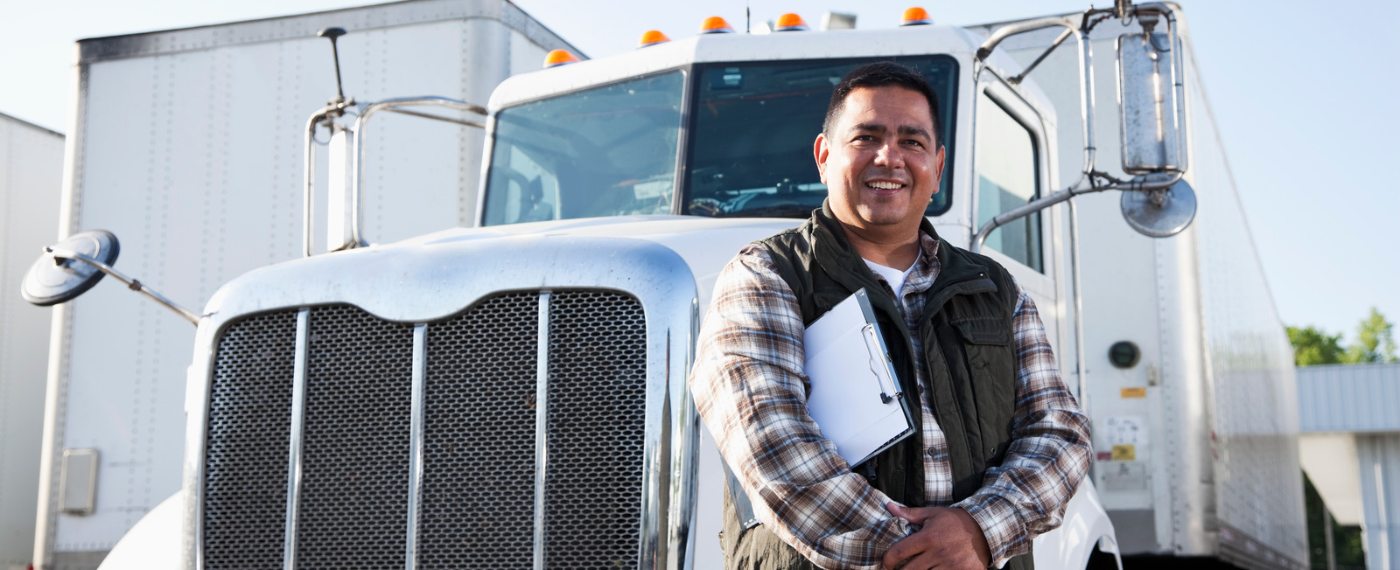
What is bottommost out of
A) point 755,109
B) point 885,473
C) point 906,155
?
point 885,473

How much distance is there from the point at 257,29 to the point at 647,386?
194 inches

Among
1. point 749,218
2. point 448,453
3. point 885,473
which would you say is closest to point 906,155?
point 885,473

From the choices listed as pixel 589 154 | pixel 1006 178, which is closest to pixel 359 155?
pixel 589 154

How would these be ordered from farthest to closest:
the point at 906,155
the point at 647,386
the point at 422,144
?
the point at 422,144
the point at 647,386
the point at 906,155

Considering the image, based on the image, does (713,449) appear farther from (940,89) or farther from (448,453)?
(940,89)

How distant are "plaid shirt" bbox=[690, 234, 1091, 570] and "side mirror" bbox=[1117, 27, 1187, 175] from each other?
50.8 inches

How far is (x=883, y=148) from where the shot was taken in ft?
6.50

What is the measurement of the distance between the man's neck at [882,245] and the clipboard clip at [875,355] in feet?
0.87

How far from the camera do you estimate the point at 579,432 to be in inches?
103

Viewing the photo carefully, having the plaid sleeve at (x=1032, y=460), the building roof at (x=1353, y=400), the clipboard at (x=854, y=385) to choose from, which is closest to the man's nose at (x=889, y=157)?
the clipboard at (x=854, y=385)

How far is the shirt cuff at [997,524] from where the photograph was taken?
69.7 inches

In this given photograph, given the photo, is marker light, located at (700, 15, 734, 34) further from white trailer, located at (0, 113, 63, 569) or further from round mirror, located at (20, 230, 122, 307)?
white trailer, located at (0, 113, 63, 569)

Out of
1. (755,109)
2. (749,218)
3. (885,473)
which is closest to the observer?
(885,473)

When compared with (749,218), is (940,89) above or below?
above
